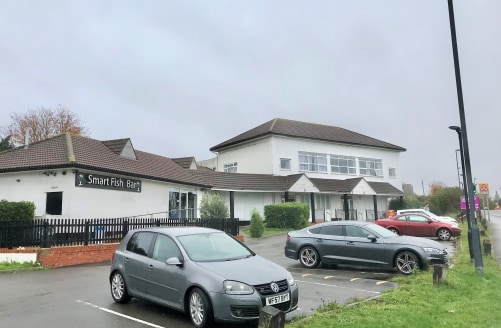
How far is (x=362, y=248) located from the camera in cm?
1203

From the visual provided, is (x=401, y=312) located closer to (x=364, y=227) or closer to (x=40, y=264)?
(x=364, y=227)

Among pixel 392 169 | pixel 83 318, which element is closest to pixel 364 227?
pixel 83 318

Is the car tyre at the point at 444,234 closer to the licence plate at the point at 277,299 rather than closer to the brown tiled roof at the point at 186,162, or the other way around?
the licence plate at the point at 277,299

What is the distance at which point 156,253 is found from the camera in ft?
25.3

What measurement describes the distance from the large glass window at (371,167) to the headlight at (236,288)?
4256 cm

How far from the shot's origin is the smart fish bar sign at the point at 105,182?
18516 millimetres

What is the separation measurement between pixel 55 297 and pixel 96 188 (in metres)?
10.9

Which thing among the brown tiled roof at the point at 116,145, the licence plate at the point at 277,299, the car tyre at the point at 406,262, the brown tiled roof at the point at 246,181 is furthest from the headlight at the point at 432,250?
the brown tiled roof at the point at 246,181

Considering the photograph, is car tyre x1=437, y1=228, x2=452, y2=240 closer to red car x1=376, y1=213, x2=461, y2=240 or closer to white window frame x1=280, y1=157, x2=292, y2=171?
red car x1=376, y1=213, x2=461, y2=240

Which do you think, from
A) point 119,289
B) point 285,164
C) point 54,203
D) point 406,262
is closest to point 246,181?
point 285,164

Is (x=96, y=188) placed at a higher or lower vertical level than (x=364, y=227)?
higher

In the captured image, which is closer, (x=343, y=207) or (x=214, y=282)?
(x=214, y=282)

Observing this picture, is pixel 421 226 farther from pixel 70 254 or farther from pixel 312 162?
pixel 312 162

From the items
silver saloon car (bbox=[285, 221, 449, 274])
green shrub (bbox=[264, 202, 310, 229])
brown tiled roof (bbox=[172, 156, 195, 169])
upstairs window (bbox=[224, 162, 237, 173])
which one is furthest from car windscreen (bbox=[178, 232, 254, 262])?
upstairs window (bbox=[224, 162, 237, 173])
